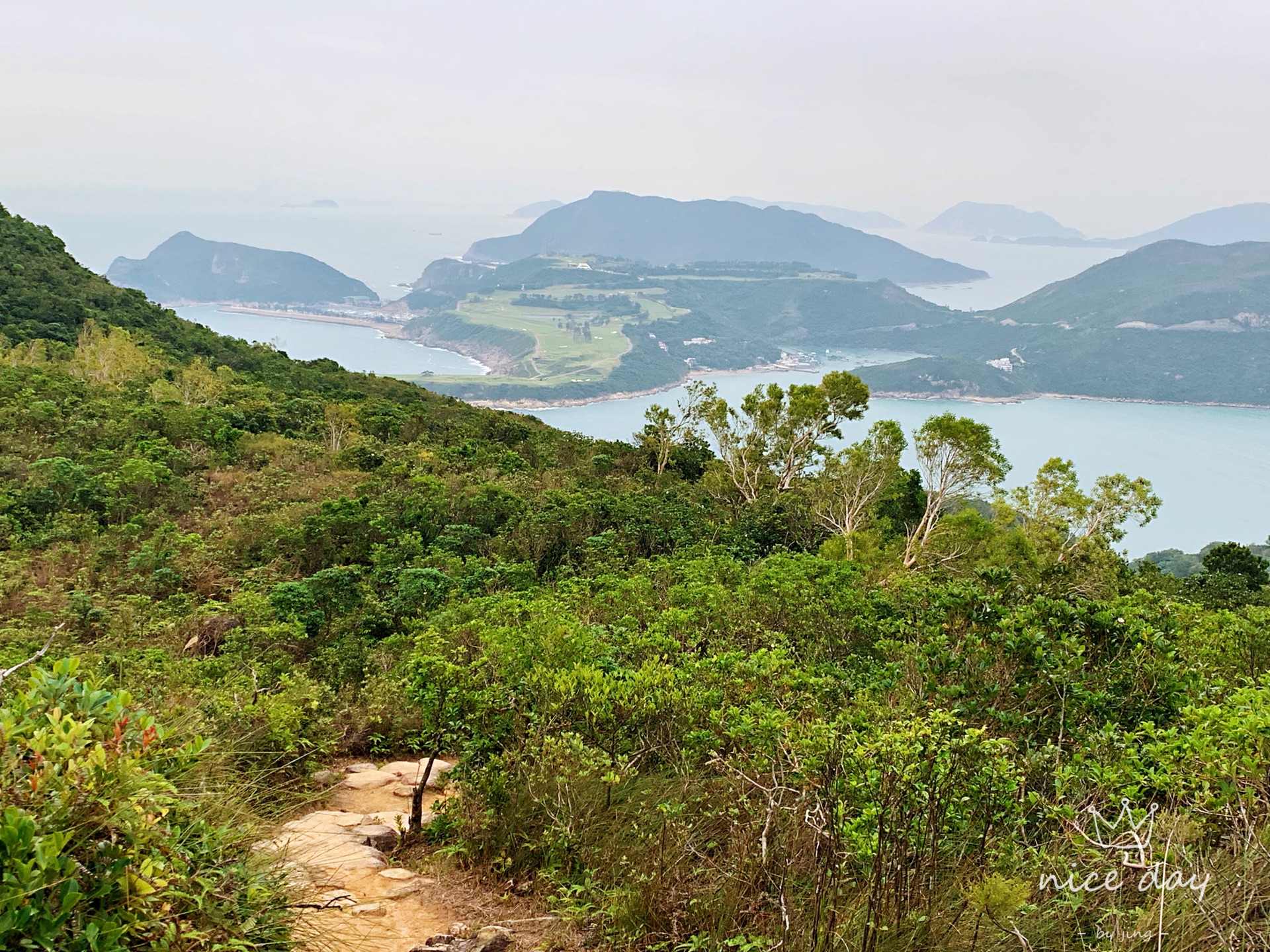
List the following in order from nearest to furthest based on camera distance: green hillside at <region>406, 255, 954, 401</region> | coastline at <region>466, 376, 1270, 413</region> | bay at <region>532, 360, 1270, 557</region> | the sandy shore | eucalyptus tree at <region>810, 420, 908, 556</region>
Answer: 1. eucalyptus tree at <region>810, 420, 908, 556</region>
2. bay at <region>532, 360, 1270, 557</region>
3. coastline at <region>466, 376, 1270, 413</region>
4. green hillside at <region>406, 255, 954, 401</region>
5. the sandy shore

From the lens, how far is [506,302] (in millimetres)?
147250

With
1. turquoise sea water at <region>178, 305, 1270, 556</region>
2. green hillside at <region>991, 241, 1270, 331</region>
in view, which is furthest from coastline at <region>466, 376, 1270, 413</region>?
green hillside at <region>991, 241, 1270, 331</region>

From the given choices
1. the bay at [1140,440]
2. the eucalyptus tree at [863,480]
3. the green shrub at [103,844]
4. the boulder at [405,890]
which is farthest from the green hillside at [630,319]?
the green shrub at [103,844]

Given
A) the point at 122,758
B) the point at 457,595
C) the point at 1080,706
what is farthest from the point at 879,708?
the point at 457,595

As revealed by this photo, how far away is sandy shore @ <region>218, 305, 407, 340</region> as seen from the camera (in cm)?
13725

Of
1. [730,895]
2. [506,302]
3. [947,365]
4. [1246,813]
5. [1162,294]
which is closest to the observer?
[1246,813]

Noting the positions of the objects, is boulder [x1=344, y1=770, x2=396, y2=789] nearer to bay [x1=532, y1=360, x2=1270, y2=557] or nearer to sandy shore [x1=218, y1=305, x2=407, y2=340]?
bay [x1=532, y1=360, x2=1270, y2=557]

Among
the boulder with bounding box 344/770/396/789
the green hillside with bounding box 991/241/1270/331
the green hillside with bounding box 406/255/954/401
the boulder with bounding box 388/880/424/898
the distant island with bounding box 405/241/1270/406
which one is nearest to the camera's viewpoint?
the boulder with bounding box 388/880/424/898

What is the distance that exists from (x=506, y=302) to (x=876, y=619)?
14716cm

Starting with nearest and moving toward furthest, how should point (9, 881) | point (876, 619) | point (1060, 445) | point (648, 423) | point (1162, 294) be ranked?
point (9, 881) → point (876, 619) → point (648, 423) → point (1060, 445) → point (1162, 294)

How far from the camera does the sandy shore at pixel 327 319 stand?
137 meters

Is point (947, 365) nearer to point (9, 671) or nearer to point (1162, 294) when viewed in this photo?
point (1162, 294)

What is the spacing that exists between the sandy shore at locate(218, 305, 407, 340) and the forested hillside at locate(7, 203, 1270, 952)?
12967cm

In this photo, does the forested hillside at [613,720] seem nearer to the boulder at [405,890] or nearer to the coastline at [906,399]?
the boulder at [405,890]
